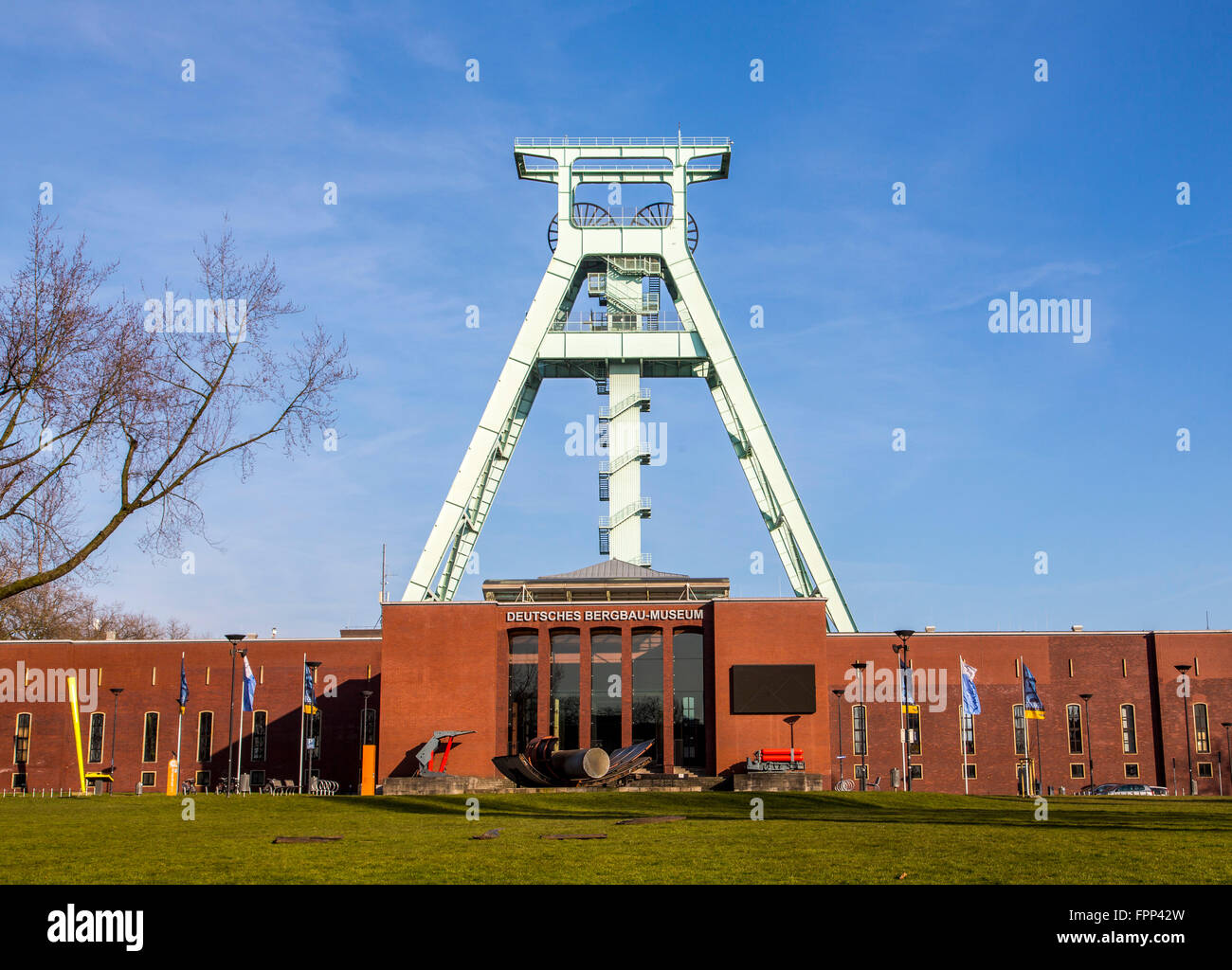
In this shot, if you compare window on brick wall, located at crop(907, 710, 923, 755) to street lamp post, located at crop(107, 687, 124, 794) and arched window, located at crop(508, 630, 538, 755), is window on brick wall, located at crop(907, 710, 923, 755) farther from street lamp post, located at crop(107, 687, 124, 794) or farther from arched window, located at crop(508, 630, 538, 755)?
street lamp post, located at crop(107, 687, 124, 794)

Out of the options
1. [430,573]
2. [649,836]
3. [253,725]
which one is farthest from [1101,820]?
→ [253,725]

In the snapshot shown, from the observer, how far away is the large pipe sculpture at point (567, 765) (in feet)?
132

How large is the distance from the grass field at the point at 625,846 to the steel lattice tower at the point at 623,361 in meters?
25.0

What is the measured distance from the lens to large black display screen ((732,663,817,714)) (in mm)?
45625

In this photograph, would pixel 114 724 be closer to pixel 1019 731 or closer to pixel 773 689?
pixel 773 689

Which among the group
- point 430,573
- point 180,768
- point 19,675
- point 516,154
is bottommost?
point 180,768

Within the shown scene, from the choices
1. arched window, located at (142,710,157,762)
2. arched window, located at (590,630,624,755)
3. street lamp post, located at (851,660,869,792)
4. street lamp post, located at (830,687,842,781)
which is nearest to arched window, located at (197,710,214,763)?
arched window, located at (142,710,157,762)

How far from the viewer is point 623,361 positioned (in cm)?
5703

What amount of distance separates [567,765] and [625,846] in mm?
23426

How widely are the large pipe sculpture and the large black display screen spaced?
15.5 ft
